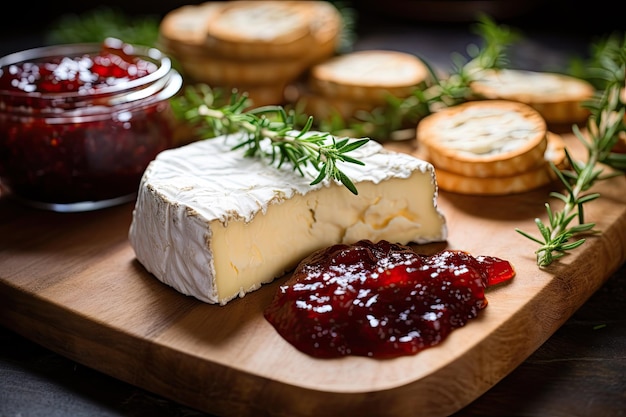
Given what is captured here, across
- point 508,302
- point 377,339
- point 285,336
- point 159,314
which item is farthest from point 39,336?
point 508,302

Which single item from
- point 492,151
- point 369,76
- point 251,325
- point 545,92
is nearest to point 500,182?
point 492,151

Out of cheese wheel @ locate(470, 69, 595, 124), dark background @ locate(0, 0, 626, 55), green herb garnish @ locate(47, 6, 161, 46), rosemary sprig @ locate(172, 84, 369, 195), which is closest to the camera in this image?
rosemary sprig @ locate(172, 84, 369, 195)

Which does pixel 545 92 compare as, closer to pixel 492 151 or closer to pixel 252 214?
pixel 492 151

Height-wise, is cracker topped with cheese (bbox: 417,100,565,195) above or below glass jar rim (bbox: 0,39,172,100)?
below

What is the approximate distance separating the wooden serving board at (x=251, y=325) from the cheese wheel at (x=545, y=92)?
0.65 meters

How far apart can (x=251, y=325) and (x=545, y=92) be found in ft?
6.09

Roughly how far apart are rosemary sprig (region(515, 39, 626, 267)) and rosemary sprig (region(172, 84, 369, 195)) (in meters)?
0.61

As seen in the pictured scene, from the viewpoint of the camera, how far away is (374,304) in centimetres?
201

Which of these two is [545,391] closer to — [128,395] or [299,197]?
[299,197]

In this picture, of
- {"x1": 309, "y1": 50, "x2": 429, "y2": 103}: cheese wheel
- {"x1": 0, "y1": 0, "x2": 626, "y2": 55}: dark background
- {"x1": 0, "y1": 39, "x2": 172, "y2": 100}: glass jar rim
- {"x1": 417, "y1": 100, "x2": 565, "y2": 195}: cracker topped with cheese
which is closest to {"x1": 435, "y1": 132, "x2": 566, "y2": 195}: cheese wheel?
{"x1": 417, "y1": 100, "x2": 565, "y2": 195}: cracker topped with cheese

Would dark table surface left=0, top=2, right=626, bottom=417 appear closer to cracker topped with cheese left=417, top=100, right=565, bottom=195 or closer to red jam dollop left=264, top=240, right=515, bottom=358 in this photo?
red jam dollop left=264, top=240, right=515, bottom=358

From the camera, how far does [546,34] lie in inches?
194

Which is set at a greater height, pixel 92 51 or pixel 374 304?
pixel 92 51

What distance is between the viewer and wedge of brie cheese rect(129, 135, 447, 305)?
216 centimetres
